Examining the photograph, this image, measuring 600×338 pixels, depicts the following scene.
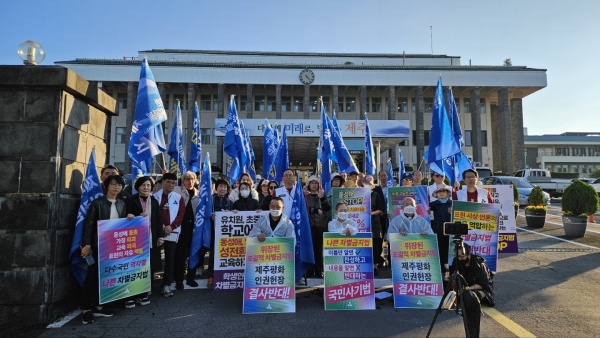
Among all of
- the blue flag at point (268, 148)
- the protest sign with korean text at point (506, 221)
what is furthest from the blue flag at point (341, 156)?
the protest sign with korean text at point (506, 221)

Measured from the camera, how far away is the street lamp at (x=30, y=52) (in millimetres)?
5031

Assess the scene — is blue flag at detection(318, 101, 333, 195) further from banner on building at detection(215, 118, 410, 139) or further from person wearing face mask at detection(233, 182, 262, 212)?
banner on building at detection(215, 118, 410, 139)

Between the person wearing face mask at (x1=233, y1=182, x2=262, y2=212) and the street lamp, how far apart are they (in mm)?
3476

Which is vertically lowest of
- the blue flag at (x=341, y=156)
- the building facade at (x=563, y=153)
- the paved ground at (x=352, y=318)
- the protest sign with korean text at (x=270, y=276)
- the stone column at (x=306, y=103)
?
the paved ground at (x=352, y=318)

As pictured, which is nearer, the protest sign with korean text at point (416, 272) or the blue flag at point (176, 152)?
the protest sign with korean text at point (416, 272)

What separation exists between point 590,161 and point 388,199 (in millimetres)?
73319

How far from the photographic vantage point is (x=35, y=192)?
4684 millimetres

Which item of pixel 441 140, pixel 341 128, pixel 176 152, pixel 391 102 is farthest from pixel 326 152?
pixel 391 102

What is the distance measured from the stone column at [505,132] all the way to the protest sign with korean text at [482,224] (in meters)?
38.6

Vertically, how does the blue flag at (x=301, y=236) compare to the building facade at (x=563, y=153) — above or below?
below

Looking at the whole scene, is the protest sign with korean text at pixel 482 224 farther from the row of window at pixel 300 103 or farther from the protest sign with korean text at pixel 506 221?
the row of window at pixel 300 103

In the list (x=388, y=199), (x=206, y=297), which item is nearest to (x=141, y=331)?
(x=206, y=297)

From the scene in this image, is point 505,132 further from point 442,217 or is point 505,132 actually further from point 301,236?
point 301,236

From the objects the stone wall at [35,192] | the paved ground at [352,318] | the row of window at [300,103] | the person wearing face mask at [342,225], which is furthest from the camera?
the row of window at [300,103]
